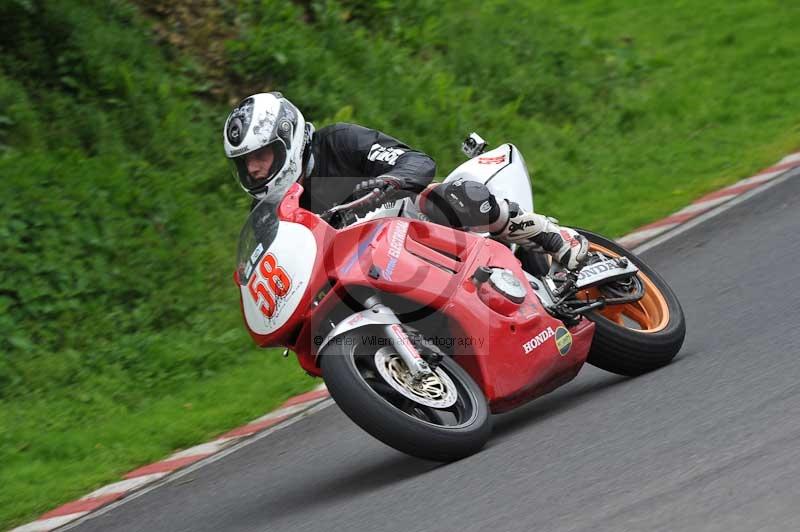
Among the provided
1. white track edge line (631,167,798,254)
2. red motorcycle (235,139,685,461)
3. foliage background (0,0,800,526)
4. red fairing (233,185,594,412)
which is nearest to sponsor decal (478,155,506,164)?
red motorcycle (235,139,685,461)

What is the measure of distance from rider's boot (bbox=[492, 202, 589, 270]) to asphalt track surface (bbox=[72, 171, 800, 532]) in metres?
0.66

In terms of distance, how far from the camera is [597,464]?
4.67 meters

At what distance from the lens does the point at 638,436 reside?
4.93 metres

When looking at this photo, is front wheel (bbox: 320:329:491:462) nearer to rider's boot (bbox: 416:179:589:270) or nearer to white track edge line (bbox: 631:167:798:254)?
rider's boot (bbox: 416:179:589:270)

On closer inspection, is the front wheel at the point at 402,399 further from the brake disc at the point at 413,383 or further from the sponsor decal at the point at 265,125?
the sponsor decal at the point at 265,125

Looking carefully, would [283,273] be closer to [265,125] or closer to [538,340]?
[265,125]

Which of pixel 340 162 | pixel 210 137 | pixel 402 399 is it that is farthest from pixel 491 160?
pixel 210 137

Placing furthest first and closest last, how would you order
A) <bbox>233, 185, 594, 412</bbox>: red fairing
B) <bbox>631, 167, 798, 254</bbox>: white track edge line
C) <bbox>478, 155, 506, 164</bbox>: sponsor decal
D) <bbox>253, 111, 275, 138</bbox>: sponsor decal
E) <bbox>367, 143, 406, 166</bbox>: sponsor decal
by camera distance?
<bbox>631, 167, 798, 254</bbox>: white track edge line → <bbox>478, 155, 506, 164</bbox>: sponsor decal → <bbox>367, 143, 406, 166</bbox>: sponsor decal → <bbox>253, 111, 275, 138</bbox>: sponsor decal → <bbox>233, 185, 594, 412</bbox>: red fairing


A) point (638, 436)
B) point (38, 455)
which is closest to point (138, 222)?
point (38, 455)

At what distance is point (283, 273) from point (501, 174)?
147cm

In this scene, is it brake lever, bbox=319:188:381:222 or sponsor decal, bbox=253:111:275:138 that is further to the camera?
sponsor decal, bbox=253:111:275:138

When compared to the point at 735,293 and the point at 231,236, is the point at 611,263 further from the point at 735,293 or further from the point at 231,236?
the point at 231,236

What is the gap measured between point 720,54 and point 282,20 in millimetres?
5030

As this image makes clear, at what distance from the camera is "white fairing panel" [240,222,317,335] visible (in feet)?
17.1
